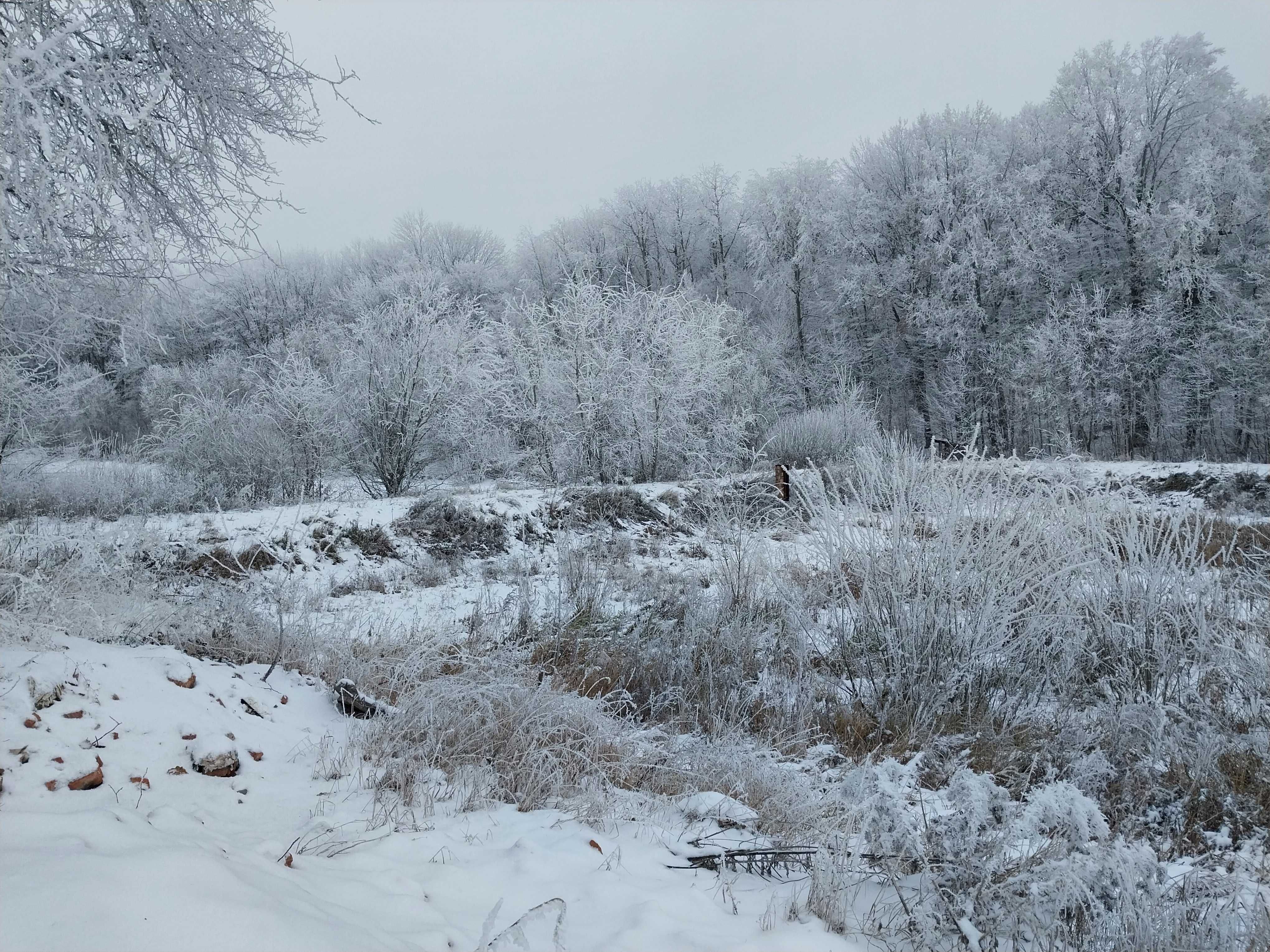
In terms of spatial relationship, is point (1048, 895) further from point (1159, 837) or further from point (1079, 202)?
point (1079, 202)

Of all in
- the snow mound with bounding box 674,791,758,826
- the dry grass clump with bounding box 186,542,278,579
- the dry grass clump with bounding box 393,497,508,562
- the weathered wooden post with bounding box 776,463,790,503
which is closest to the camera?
the snow mound with bounding box 674,791,758,826

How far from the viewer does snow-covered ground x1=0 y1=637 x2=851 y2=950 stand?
4.39 feet

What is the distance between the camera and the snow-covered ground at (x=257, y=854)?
1337 millimetres

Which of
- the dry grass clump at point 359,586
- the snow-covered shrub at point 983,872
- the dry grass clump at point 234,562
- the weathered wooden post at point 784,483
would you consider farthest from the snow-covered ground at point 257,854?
→ the weathered wooden post at point 784,483

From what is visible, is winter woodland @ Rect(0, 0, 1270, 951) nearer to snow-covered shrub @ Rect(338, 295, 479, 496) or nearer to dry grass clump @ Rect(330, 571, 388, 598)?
dry grass clump @ Rect(330, 571, 388, 598)

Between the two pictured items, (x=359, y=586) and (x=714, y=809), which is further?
(x=359, y=586)

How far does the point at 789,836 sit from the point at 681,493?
31.6ft

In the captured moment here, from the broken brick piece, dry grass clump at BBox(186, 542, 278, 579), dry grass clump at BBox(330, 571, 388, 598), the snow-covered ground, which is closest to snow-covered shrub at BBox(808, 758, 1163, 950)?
the snow-covered ground

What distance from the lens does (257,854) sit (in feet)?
6.25

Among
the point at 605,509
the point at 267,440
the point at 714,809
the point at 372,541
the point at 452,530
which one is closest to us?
the point at 714,809

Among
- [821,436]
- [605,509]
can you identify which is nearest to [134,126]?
[605,509]

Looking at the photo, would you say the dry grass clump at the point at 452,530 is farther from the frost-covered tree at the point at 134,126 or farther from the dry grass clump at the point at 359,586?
the frost-covered tree at the point at 134,126

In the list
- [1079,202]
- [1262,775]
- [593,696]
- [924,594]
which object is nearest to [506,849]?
[593,696]

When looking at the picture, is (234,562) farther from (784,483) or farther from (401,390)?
(784,483)
